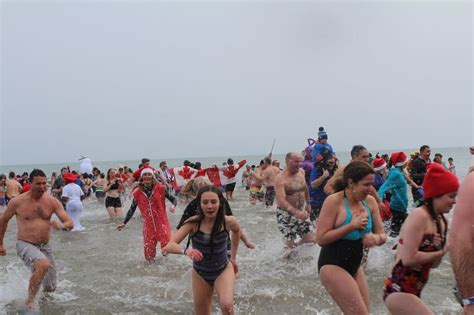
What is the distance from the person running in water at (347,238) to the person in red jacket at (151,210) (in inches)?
184

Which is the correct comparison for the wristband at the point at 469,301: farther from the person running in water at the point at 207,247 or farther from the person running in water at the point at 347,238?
the person running in water at the point at 207,247

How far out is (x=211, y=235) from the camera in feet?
14.7

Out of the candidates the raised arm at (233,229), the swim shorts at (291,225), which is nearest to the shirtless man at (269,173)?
the swim shorts at (291,225)

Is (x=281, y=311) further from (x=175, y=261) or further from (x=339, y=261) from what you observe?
(x=175, y=261)

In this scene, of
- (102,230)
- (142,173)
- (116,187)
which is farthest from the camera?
(116,187)

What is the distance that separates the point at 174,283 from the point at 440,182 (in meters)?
4.85

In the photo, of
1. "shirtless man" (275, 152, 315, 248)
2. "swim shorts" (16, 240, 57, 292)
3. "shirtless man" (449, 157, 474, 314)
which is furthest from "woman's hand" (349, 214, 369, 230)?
"swim shorts" (16, 240, 57, 292)

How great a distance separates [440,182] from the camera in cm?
322

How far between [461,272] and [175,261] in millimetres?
6453

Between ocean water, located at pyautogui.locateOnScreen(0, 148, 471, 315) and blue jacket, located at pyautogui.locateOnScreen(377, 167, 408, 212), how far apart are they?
93 cm

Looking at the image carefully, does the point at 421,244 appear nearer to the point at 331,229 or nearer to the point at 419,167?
the point at 331,229

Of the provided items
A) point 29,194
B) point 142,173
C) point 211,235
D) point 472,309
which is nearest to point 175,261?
point 142,173

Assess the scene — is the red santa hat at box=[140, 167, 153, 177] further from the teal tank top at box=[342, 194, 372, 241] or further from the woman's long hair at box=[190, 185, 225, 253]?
the teal tank top at box=[342, 194, 372, 241]

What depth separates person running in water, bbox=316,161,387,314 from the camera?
374cm
